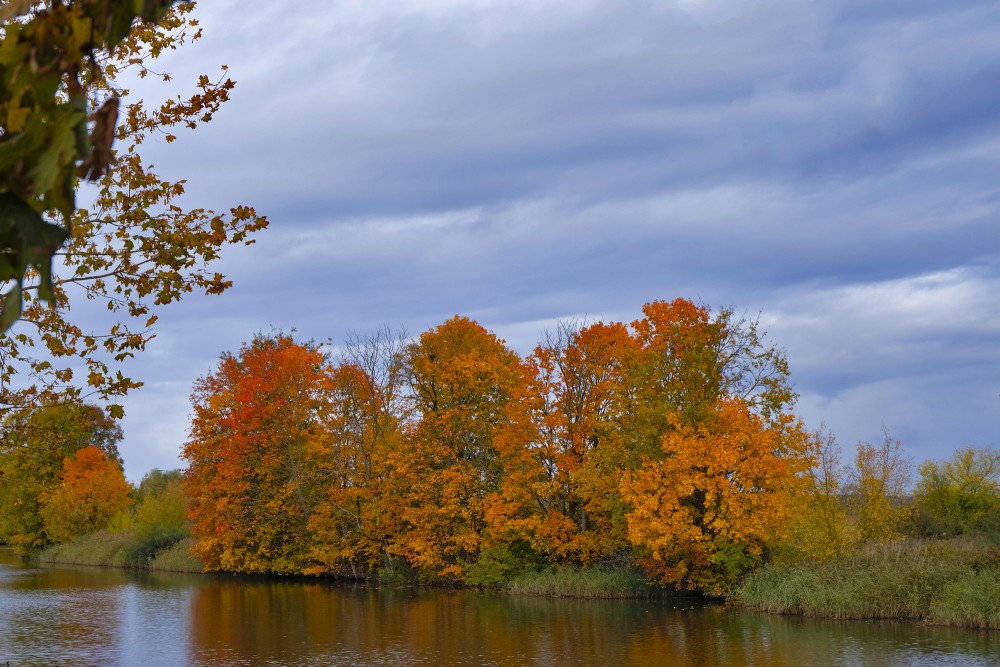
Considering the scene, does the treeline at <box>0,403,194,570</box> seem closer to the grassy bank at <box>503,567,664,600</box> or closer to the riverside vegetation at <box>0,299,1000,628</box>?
the riverside vegetation at <box>0,299,1000,628</box>

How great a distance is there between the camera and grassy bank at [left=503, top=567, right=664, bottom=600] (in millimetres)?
34156

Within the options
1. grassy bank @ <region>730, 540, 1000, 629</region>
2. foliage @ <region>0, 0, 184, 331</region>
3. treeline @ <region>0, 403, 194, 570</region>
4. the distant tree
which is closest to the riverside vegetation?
grassy bank @ <region>730, 540, 1000, 629</region>

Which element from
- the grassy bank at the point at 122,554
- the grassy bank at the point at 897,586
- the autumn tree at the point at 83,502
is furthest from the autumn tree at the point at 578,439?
the autumn tree at the point at 83,502

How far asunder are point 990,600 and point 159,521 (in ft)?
176

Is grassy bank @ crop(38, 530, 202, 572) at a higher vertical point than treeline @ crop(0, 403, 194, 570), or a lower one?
lower

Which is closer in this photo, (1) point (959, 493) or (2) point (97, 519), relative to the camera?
(1) point (959, 493)

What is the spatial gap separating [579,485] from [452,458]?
6.98 meters

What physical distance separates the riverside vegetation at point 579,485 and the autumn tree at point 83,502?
1681 centimetres

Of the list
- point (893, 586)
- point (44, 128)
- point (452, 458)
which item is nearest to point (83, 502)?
point (452, 458)

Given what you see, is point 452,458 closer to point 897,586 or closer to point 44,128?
point 897,586

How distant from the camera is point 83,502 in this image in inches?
2677

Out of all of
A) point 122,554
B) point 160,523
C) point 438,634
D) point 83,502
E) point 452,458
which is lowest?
point 438,634

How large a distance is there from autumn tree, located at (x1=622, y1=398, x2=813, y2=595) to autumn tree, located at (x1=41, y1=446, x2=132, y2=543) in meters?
51.2

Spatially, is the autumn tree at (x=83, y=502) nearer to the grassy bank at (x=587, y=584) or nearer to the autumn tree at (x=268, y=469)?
the autumn tree at (x=268, y=469)
